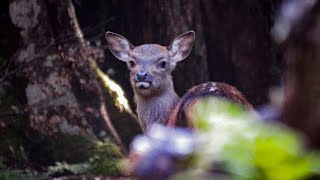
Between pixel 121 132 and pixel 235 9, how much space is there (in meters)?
2.27

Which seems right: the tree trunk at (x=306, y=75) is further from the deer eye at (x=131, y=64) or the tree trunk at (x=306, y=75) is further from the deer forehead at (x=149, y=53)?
the deer eye at (x=131, y=64)

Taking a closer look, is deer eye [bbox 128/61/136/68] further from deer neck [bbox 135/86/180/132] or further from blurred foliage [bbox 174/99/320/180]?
blurred foliage [bbox 174/99/320/180]

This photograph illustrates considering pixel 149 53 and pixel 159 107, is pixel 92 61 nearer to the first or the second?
pixel 149 53

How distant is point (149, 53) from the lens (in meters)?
7.18

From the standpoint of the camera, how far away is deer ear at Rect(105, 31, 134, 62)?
7.65 meters

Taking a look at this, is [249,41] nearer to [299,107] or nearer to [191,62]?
[191,62]

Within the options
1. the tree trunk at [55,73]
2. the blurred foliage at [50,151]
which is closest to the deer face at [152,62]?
the tree trunk at [55,73]

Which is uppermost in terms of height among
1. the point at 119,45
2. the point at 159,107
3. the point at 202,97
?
the point at 119,45

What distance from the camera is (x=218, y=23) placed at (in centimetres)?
916

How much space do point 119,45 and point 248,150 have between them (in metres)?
6.37

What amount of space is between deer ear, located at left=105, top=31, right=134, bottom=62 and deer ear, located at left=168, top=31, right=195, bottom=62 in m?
0.46

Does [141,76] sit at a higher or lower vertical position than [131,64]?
lower

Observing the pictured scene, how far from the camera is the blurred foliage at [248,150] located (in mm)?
1405

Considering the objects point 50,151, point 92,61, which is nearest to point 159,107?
point 92,61
